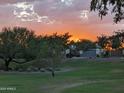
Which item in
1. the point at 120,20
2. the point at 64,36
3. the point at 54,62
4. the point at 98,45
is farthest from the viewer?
the point at 98,45

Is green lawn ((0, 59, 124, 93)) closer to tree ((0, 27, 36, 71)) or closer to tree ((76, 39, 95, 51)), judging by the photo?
tree ((0, 27, 36, 71))

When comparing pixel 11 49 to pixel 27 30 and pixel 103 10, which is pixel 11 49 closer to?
pixel 27 30

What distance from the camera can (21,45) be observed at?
82.6 meters

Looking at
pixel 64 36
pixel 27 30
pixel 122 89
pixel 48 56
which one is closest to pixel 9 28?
pixel 27 30

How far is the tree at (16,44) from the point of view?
3236 inches

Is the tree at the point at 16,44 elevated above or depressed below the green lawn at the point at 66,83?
above

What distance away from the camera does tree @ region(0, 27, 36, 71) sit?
82188mm

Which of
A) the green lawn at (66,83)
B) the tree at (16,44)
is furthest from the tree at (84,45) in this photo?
the green lawn at (66,83)

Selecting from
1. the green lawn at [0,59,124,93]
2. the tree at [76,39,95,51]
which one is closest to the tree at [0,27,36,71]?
the green lawn at [0,59,124,93]

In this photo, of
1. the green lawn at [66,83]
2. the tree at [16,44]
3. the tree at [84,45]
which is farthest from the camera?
the tree at [84,45]

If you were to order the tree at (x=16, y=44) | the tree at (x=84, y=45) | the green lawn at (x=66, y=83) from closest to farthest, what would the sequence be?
the green lawn at (x=66, y=83) → the tree at (x=16, y=44) → the tree at (x=84, y=45)

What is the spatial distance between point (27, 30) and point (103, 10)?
54476 millimetres

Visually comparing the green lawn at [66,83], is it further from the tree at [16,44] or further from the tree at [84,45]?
the tree at [84,45]

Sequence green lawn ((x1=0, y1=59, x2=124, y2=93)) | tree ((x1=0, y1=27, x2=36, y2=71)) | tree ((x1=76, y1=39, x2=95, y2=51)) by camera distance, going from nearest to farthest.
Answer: green lawn ((x1=0, y1=59, x2=124, y2=93))
tree ((x1=0, y1=27, x2=36, y2=71))
tree ((x1=76, y1=39, x2=95, y2=51))
